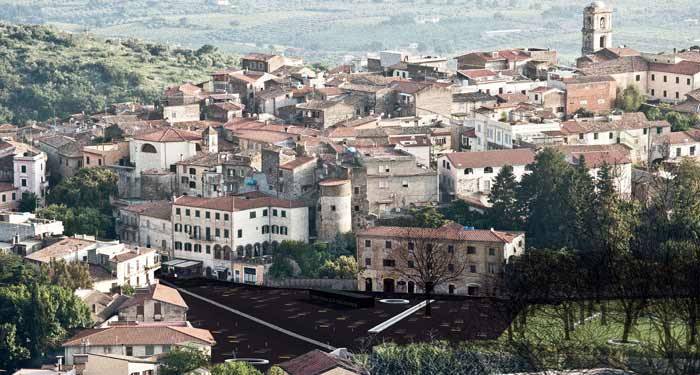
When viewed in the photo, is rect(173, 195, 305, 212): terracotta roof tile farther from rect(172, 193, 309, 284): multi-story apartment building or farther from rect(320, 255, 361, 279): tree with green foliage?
rect(320, 255, 361, 279): tree with green foliage

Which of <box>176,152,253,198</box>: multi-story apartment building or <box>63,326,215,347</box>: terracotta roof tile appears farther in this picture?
<box>176,152,253,198</box>: multi-story apartment building

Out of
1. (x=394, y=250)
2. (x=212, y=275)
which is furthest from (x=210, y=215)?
(x=394, y=250)

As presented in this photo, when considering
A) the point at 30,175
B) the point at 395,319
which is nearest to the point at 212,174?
the point at 30,175

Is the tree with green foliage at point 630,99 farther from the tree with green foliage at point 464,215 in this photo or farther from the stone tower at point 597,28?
the tree with green foliage at point 464,215

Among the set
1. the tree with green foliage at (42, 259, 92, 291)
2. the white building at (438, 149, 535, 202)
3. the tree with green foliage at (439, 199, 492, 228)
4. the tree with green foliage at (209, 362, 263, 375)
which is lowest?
the tree with green foliage at (42, 259, 92, 291)

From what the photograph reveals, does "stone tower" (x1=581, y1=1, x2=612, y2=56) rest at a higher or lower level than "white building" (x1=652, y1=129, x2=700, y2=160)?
higher

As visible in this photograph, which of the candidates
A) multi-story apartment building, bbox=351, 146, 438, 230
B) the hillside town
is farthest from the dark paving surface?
multi-story apartment building, bbox=351, 146, 438, 230

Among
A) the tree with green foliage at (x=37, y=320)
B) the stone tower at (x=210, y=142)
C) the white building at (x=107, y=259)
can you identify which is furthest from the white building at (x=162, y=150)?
the tree with green foliage at (x=37, y=320)
